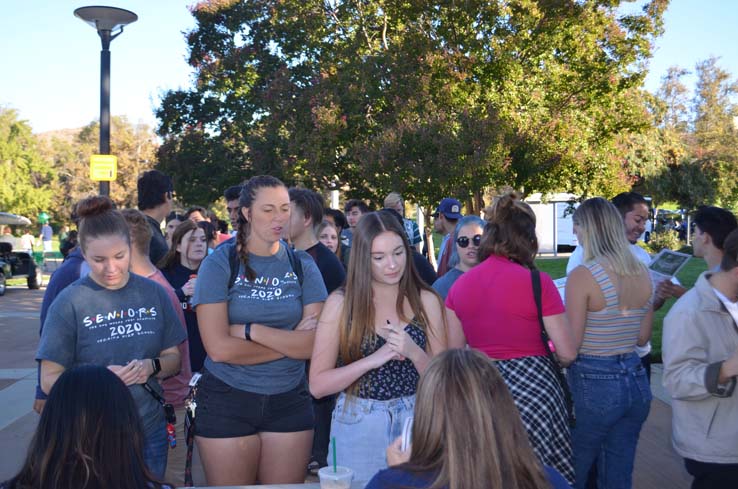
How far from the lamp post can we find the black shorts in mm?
8935

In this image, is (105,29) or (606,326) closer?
(606,326)

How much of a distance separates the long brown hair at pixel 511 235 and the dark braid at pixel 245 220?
107 centimetres

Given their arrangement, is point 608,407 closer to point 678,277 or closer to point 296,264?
point 296,264

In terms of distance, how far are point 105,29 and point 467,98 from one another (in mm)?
7601

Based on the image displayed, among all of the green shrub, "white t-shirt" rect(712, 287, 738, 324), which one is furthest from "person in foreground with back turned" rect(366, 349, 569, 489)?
the green shrub

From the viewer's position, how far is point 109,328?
9.92ft

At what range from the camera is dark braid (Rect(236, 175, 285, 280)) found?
3.33 metres

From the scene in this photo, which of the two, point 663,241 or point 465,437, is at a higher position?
point 663,241

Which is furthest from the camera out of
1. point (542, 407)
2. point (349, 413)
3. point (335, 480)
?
point (542, 407)

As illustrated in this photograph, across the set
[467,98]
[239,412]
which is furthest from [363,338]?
[467,98]

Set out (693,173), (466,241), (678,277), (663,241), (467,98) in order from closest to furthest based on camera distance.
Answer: (466,241) < (467,98) < (678,277) < (663,241) < (693,173)

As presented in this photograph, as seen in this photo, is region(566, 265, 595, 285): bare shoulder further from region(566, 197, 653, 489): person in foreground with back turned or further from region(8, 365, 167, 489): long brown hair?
region(8, 365, 167, 489): long brown hair

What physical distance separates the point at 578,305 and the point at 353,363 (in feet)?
4.26

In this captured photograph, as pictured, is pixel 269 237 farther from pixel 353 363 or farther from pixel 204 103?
pixel 204 103
